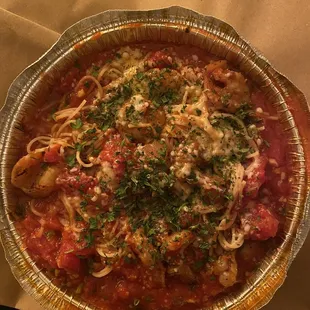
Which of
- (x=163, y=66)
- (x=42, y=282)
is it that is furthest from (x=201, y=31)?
(x=42, y=282)

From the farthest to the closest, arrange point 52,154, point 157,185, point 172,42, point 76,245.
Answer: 1. point 172,42
2. point 52,154
3. point 76,245
4. point 157,185

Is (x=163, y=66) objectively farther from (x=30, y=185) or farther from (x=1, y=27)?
(x=1, y=27)

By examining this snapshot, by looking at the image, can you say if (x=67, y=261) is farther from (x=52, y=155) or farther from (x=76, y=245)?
(x=52, y=155)

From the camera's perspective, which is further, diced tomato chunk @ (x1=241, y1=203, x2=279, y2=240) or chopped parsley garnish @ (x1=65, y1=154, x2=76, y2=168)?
chopped parsley garnish @ (x1=65, y1=154, x2=76, y2=168)

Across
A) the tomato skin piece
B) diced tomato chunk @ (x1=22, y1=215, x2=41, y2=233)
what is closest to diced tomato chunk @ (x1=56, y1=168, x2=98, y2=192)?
the tomato skin piece

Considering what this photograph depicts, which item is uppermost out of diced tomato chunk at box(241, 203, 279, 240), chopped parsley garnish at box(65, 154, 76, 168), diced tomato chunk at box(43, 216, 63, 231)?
diced tomato chunk at box(241, 203, 279, 240)

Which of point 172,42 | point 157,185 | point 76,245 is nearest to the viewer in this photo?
point 157,185

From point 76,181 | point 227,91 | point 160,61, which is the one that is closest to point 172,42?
point 160,61

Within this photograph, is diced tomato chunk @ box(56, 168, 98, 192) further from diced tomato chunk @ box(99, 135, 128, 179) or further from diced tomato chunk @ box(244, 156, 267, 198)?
diced tomato chunk @ box(244, 156, 267, 198)
